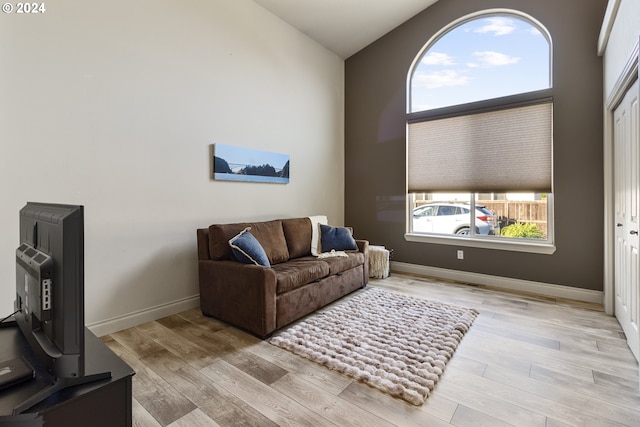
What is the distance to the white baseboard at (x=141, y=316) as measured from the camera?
2.58 metres

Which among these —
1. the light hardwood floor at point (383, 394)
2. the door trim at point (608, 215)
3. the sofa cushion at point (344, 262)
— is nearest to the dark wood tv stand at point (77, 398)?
the light hardwood floor at point (383, 394)

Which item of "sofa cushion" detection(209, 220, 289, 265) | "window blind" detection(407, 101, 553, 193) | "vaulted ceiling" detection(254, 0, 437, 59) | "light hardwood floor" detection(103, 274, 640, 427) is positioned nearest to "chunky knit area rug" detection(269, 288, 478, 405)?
"light hardwood floor" detection(103, 274, 640, 427)

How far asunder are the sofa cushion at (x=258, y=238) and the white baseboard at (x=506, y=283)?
6.92 ft

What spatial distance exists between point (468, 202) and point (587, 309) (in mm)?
1705

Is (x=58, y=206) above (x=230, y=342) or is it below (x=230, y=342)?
above

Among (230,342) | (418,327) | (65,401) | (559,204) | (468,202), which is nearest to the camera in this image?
(65,401)

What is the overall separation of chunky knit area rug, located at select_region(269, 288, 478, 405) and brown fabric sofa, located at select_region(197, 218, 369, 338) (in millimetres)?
175

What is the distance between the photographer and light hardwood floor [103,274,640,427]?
1637 millimetres

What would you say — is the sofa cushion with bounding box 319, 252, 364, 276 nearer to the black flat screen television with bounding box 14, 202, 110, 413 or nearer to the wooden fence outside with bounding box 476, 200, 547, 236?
the wooden fence outside with bounding box 476, 200, 547, 236

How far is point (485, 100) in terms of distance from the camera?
3955 mm

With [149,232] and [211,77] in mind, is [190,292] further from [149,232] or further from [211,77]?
[211,77]

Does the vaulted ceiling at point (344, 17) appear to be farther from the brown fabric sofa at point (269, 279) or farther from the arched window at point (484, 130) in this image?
the brown fabric sofa at point (269, 279)

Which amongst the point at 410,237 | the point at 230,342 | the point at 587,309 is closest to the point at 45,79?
the point at 230,342

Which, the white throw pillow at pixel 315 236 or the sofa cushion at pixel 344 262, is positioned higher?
the white throw pillow at pixel 315 236
